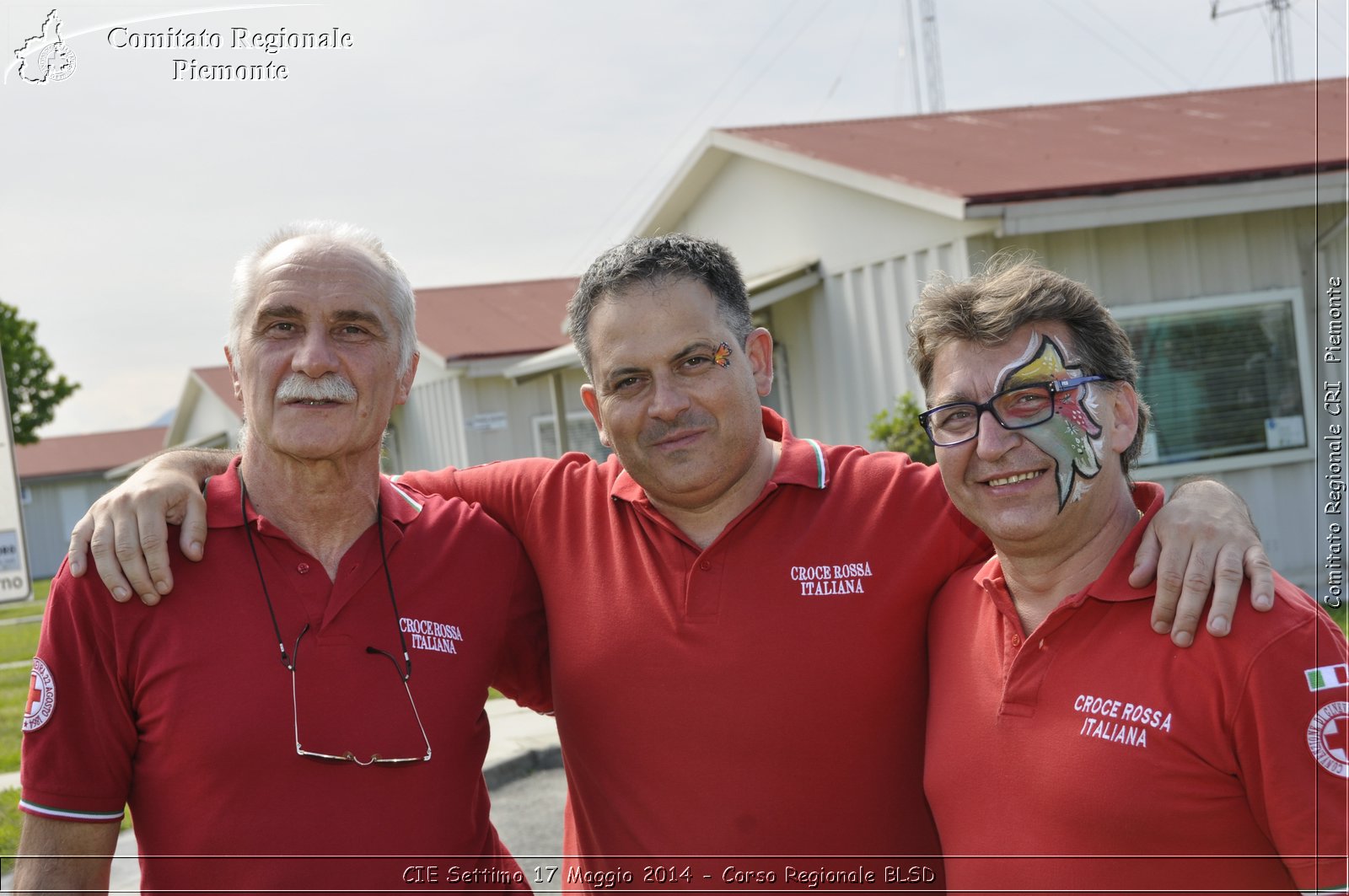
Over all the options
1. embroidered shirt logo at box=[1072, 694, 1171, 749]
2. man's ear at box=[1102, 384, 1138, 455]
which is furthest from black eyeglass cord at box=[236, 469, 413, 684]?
man's ear at box=[1102, 384, 1138, 455]

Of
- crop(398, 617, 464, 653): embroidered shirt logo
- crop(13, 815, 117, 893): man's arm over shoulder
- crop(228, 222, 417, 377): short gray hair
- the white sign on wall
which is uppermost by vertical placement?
crop(228, 222, 417, 377): short gray hair

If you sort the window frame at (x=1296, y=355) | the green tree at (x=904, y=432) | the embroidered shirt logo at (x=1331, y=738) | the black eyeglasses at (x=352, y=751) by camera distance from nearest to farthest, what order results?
1. the embroidered shirt logo at (x=1331, y=738)
2. the black eyeglasses at (x=352, y=751)
3. the green tree at (x=904, y=432)
4. the window frame at (x=1296, y=355)

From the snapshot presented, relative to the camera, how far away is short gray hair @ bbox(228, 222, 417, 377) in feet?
10.1

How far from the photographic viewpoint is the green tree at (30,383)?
2688 cm

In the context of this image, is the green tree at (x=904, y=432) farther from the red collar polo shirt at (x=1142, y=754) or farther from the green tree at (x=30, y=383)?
the green tree at (x=30, y=383)

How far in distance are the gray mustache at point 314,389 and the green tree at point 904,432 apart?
23.9ft

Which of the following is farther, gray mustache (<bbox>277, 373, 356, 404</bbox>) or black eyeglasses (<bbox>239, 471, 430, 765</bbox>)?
gray mustache (<bbox>277, 373, 356, 404</bbox>)

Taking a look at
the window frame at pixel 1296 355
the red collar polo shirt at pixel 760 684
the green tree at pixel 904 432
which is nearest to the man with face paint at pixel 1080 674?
the red collar polo shirt at pixel 760 684

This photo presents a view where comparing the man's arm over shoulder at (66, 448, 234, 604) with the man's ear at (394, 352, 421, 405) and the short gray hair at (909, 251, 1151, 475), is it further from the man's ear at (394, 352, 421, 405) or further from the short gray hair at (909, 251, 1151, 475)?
the short gray hair at (909, 251, 1151, 475)

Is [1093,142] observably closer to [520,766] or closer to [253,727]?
[520,766]

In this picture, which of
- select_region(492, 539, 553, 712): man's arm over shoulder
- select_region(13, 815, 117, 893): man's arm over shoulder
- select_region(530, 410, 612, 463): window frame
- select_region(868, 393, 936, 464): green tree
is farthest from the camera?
select_region(530, 410, 612, 463): window frame

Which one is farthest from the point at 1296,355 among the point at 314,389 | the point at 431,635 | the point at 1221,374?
the point at 314,389

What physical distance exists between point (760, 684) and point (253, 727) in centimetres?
126

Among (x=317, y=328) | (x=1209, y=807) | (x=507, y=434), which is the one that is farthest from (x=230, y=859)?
(x=507, y=434)
